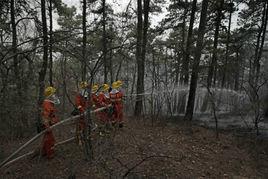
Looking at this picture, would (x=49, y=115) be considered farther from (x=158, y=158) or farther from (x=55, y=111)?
(x=158, y=158)

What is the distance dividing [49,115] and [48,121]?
0.23 m

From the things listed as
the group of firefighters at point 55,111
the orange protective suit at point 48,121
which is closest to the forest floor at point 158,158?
the orange protective suit at point 48,121

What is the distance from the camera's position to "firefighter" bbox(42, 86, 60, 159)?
281 inches

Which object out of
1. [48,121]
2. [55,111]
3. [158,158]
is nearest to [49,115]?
[48,121]

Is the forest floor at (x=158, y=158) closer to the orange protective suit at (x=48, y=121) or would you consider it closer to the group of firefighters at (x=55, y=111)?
the orange protective suit at (x=48, y=121)

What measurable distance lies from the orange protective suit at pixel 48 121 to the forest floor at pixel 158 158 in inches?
10.1

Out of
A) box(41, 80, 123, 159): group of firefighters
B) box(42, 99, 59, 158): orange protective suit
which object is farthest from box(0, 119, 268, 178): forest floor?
box(41, 80, 123, 159): group of firefighters

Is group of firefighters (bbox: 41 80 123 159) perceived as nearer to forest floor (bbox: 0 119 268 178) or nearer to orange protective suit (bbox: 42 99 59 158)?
orange protective suit (bbox: 42 99 59 158)

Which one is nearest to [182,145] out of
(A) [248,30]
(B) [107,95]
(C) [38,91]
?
(B) [107,95]

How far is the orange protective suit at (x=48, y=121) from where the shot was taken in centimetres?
711

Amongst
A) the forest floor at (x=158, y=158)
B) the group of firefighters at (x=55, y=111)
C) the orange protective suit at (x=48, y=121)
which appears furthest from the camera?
the orange protective suit at (x=48, y=121)

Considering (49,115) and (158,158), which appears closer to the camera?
(49,115)

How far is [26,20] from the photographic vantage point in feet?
28.0

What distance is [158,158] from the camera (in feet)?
25.7
